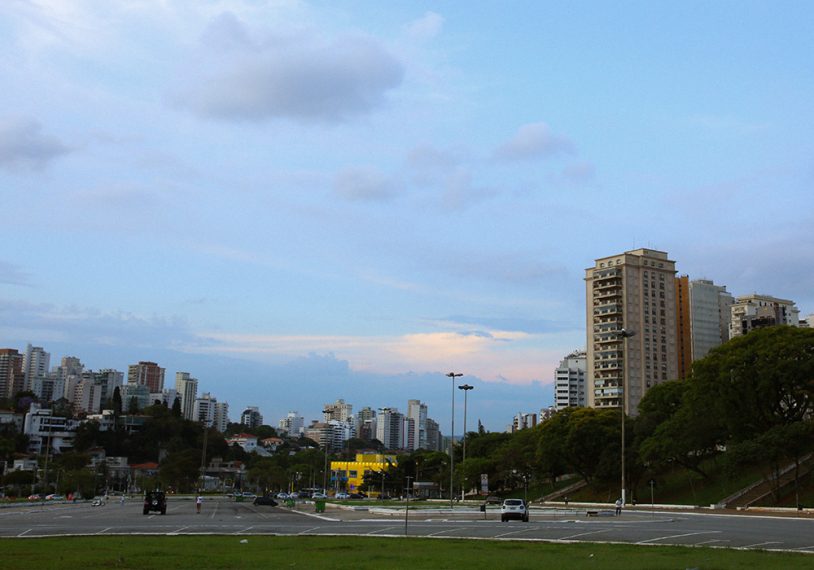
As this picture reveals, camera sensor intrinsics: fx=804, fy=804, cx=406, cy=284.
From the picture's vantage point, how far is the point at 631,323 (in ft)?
538

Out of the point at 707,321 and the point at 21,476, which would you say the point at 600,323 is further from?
the point at 21,476

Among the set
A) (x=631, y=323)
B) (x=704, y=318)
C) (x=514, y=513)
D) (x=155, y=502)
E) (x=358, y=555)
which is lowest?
(x=155, y=502)

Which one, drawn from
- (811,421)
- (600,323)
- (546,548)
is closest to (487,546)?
(546,548)

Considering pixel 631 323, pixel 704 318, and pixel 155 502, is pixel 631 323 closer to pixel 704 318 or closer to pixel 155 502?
pixel 704 318

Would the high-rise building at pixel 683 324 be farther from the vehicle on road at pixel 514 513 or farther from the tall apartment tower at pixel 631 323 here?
the vehicle on road at pixel 514 513

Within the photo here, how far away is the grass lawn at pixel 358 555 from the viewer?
727 inches

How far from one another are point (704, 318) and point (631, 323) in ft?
109

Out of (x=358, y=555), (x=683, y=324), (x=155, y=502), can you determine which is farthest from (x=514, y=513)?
(x=683, y=324)

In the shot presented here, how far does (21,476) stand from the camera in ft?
438

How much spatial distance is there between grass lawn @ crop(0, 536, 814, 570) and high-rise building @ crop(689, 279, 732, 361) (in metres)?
170

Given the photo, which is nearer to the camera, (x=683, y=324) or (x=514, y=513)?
(x=514, y=513)

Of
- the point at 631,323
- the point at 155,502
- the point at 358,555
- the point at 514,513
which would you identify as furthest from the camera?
the point at 631,323

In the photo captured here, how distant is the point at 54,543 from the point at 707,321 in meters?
181

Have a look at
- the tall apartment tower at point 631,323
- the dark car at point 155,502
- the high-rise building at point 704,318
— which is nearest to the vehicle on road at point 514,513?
the dark car at point 155,502
